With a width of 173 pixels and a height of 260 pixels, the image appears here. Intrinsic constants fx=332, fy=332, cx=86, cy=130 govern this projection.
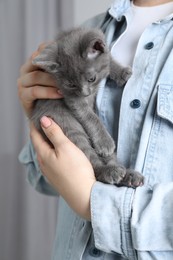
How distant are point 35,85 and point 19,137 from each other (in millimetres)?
1126

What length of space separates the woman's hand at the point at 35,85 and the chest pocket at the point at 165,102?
0.29m

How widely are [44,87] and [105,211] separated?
0.39m

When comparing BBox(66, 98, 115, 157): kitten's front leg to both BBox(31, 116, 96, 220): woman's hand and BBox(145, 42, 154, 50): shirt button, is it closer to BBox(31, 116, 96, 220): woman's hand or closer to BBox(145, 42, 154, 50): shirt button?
BBox(31, 116, 96, 220): woman's hand

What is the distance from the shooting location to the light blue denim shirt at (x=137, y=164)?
22.6 inches

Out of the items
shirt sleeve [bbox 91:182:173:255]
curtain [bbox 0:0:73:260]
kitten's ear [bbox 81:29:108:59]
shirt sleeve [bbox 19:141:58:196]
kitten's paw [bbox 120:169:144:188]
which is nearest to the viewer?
shirt sleeve [bbox 91:182:173:255]

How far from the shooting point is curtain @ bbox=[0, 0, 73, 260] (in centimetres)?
A: 188

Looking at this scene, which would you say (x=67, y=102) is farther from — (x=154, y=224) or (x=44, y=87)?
(x=154, y=224)

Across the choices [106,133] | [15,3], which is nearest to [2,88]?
[15,3]

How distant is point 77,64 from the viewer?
82cm

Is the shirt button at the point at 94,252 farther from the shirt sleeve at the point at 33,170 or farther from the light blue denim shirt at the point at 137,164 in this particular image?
the shirt sleeve at the point at 33,170

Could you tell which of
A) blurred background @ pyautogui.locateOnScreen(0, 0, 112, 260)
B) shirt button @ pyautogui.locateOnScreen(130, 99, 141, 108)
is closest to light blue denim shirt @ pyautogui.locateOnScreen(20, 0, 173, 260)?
shirt button @ pyautogui.locateOnScreen(130, 99, 141, 108)

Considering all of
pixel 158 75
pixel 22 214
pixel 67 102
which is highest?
pixel 158 75

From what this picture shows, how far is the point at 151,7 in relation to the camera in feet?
2.68

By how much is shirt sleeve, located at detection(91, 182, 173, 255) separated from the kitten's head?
0.97 ft
